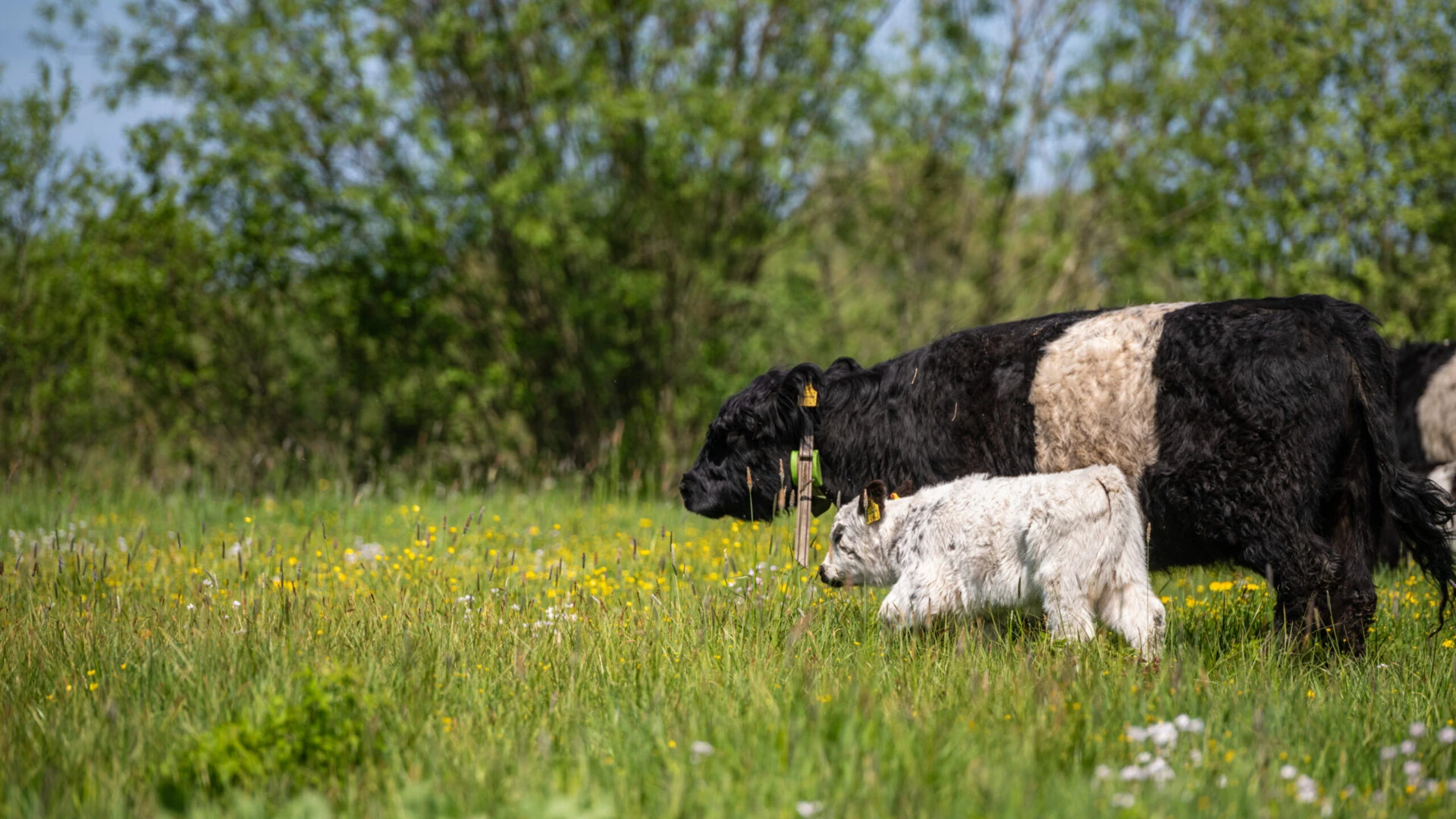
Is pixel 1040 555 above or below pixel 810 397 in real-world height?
below

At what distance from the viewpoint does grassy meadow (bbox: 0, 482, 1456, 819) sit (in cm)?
271

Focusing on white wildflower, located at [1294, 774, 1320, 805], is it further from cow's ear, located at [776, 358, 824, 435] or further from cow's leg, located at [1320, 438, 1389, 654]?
cow's ear, located at [776, 358, 824, 435]

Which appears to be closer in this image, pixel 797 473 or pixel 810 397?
pixel 810 397

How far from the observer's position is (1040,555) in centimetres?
412

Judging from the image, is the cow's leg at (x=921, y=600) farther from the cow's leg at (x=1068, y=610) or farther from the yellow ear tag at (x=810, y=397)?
the yellow ear tag at (x=810, y=397)

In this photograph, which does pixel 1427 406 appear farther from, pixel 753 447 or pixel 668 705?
pixel 668 705

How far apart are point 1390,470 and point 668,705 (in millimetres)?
3186

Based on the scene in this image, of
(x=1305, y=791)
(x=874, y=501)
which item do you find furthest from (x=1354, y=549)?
(x=1305, y=791)

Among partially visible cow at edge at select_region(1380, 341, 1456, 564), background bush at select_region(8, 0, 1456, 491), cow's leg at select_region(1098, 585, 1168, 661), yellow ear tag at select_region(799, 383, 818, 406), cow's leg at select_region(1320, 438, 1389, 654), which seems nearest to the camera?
cow's leg at select_region(1098, 585, 1168, 661)

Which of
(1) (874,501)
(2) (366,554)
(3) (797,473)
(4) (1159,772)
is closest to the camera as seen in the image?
(4) (1159,772)

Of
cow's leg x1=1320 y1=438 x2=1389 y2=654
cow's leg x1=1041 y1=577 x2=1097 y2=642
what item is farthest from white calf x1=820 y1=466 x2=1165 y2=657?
cow's leg x1=1320 y1=438 x2=1389 y2=654

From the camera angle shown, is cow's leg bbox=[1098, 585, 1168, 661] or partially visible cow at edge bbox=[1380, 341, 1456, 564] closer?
cow's leg bbox=[1098, 585, 1168, 661]

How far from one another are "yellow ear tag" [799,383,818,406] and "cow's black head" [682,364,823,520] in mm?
42

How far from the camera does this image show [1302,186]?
12.1 meters
